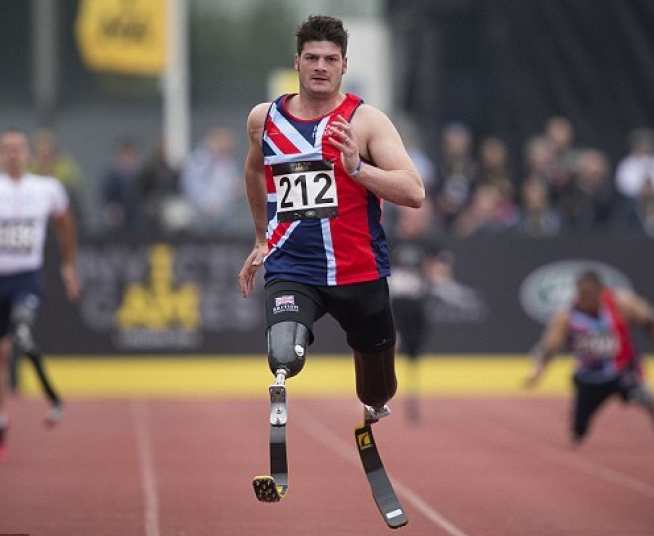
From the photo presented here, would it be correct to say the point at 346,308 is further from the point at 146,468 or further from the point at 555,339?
the point at 555,339

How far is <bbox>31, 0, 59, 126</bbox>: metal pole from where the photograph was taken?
27891 millimetres

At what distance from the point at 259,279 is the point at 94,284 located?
83.4 inches

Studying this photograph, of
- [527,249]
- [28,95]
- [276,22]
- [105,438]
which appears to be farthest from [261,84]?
[105,438]

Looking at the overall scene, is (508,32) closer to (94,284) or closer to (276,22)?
(276,22)

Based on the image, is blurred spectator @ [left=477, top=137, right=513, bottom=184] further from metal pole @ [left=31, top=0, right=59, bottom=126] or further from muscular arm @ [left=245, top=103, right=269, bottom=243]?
muscular arm @ [left=245, top=103, right=269, bottom=243]

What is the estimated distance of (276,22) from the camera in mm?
28562

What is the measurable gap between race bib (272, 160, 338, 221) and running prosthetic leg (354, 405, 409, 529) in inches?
47.8

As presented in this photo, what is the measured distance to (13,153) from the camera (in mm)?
14062

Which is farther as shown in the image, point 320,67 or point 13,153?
point 13,153

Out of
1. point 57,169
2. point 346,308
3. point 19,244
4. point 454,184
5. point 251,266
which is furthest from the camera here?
point 454,184

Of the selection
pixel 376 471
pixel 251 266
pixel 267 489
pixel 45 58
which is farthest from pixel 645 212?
pixel 267 489

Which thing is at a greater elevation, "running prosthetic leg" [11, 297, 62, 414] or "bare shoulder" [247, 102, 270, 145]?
"bare shoulder" [247, 102, 270, 145]

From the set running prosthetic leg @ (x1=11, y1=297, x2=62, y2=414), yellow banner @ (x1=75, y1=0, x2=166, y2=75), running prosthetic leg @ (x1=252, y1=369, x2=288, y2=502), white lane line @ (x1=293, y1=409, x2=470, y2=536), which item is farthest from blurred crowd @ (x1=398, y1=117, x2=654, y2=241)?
running prosthetic leg @ (x1=252, y1=369, x2=288, y2=502)

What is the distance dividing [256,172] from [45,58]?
20.2 metres
